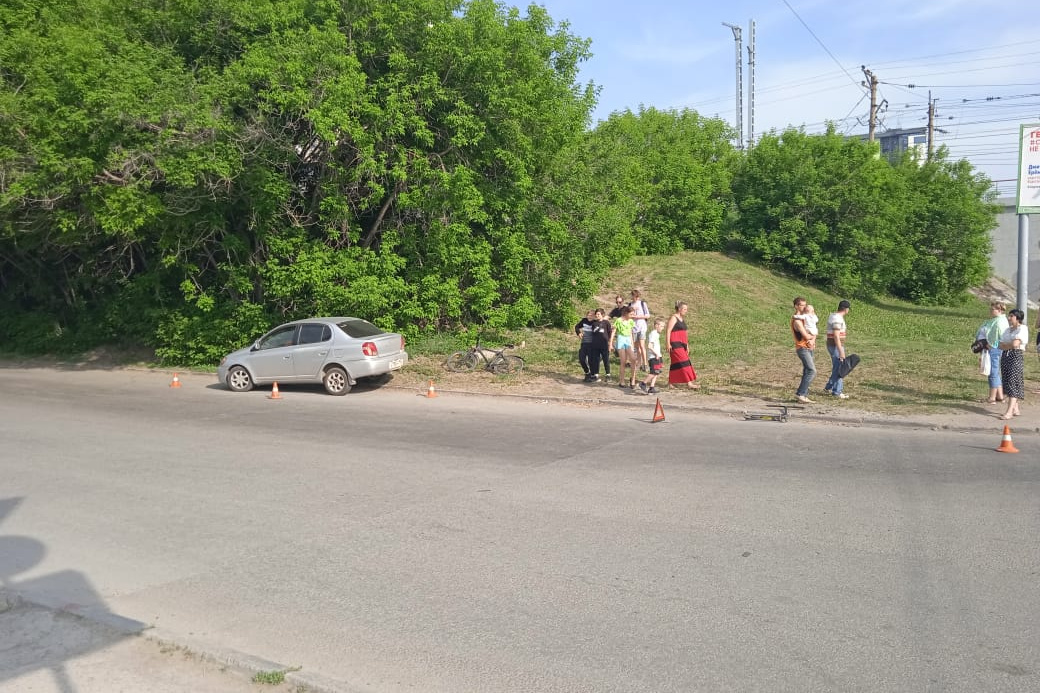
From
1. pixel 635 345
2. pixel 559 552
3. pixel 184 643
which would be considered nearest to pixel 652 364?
pixel 635 345

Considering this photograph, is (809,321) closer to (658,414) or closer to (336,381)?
(658,414)

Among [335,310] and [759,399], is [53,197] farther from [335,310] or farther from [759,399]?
[759,399]

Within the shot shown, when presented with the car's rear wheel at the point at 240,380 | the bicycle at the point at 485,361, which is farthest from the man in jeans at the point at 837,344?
the car's rear wheel at the point at 240,380

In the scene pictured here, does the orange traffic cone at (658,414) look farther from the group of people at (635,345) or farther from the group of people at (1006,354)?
the group of people at (1006,354)

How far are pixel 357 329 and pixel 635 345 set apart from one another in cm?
578

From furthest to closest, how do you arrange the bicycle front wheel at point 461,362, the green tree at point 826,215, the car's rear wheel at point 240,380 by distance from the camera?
the green tree at point 826,215 < the bicycle front wheel at point 461,362 < the car's rear wheel at point 240,380

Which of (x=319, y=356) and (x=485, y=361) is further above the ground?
(x=319, y=356)

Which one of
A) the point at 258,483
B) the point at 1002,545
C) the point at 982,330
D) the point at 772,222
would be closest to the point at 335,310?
the point at 258,483

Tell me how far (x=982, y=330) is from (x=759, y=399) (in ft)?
12.0

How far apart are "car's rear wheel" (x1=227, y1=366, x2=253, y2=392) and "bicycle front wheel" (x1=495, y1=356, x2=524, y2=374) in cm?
526

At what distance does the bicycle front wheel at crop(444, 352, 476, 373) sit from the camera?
725 inches

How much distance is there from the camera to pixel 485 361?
60.4 ft

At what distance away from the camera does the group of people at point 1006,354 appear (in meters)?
12.1

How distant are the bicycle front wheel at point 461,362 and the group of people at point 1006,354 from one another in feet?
32.6
